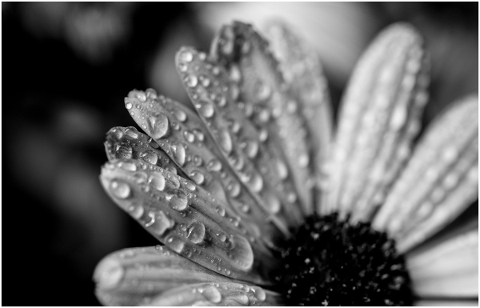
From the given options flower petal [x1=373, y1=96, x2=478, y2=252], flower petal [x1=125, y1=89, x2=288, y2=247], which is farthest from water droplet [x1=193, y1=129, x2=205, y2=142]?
flower petal [x1=373, y1=96, x2=478, y2=252]

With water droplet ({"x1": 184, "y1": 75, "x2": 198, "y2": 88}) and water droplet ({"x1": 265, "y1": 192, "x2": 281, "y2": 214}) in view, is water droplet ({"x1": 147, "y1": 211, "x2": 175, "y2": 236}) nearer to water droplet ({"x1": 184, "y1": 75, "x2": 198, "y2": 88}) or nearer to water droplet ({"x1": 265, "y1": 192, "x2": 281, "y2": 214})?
water droplet ({"x1": 184, "y1": 75, "x2": 198, "y2": 88})

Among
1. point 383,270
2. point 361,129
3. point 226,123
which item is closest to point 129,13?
point 226,123

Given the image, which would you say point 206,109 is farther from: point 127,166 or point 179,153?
point 127,166

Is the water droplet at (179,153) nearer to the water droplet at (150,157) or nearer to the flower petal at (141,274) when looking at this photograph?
the water droplet at (150,157)

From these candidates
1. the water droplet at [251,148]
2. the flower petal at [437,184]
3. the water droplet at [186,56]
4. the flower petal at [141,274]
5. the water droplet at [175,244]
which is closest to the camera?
the flower petal at [141,274]

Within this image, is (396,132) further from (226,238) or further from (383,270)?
(226,238)

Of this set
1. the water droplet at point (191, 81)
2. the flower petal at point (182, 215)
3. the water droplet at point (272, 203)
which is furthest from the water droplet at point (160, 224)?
the water droplet at point (272, 203)
